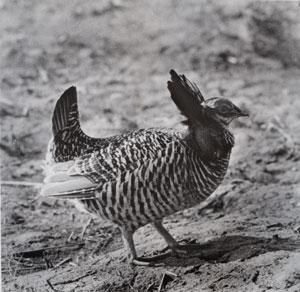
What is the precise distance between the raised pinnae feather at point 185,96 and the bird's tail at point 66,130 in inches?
19.5

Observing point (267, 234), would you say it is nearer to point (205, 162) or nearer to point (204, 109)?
point (205, 162)

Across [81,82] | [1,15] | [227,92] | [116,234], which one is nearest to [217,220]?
[116,234]

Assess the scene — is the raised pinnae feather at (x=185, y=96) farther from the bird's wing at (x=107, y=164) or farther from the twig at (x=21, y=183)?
the twig at (x=21, y=183)

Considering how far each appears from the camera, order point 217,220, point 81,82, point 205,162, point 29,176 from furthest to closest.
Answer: point 81,82
point 29,176
point 217,220
point 205,162

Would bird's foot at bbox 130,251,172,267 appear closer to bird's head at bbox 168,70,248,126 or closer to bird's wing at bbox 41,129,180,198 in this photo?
bird's wing at bbox 41,129,180,198

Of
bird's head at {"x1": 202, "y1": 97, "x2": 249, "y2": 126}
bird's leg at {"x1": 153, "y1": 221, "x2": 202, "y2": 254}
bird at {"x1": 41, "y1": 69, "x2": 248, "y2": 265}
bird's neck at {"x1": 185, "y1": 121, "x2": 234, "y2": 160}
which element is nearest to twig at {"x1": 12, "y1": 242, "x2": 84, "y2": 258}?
bird at {"x1": 41, "y1": 69, "x2": 248, "y2": 265}

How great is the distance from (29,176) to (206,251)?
1.22m

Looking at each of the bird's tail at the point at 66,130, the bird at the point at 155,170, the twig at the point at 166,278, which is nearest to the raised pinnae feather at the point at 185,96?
the bird at the point at 155,170

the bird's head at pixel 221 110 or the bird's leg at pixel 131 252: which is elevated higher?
the bird's head at pixel 221 110

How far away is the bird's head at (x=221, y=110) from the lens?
2.57m

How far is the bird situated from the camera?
2.47 meters

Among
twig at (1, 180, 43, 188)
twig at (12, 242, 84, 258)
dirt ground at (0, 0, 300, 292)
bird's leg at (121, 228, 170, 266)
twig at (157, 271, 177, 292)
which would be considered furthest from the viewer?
twig at (1, 180, 43, 188)

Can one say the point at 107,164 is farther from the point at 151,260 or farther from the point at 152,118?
the point at 152,118

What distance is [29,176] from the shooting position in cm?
324
